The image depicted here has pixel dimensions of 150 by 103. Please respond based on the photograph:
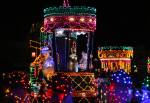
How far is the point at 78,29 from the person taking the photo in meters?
16.6

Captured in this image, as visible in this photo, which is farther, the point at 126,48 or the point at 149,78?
the point at 126,48

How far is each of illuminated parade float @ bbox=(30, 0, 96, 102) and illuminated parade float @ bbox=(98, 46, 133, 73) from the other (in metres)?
27.1

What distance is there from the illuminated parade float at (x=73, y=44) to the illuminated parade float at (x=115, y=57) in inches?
1067

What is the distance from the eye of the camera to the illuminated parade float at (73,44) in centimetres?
1627

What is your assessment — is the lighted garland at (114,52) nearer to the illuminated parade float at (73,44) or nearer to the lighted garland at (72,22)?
the illuminated parade float at (73,44)

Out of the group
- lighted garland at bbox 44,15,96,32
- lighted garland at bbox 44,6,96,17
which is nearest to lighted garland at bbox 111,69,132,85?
lighted garland at bbox 44,15,96,32

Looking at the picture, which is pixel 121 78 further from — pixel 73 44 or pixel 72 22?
pixel 72 22

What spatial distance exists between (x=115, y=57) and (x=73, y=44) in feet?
92.8

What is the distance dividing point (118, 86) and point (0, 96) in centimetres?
399

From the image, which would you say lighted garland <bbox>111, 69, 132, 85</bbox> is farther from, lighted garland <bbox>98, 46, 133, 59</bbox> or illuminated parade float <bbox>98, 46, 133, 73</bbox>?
illuminated parade float <bbox>98, 46, 133, 73</bbox>

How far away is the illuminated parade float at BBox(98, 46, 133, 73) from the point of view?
145 ft

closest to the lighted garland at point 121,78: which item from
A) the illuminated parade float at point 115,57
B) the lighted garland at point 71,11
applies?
the lighted garland at point 71,11

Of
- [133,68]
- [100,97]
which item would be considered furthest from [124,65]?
[100,97]

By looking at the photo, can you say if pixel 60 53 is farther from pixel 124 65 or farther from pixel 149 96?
pixel 124 65
